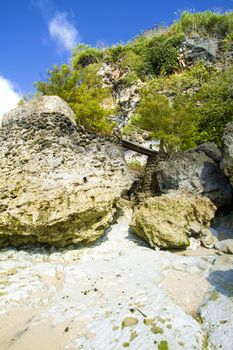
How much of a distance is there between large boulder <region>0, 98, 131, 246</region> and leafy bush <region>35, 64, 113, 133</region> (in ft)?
16.4

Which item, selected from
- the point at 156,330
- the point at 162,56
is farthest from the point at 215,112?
the point at 156,330

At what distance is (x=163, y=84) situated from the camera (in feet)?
80.7

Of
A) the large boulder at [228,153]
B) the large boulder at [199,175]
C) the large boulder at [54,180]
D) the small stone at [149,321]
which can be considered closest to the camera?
the small stone at [149,321]

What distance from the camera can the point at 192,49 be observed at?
1009 inches

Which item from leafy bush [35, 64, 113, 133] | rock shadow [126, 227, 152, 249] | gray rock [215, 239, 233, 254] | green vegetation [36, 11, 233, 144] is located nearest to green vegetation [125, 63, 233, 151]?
green vegetation [36, 11, 233, 144]

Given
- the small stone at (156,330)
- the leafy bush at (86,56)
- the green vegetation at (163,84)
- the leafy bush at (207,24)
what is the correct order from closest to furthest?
the small stone at (156,330) → the green vegetation at (163,84) → the leafy bush at (207,24) → the leafy bush at (86,56)

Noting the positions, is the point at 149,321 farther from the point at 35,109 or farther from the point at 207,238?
the point at 35,109

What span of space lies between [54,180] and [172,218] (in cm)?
370

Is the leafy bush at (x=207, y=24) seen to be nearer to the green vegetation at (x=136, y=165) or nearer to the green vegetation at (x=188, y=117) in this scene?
the green vegetation at (x=188, y=117)

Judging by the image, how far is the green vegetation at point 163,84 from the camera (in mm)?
14750

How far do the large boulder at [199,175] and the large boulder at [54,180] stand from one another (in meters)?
1.98

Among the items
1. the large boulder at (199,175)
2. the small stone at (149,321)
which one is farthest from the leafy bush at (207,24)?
the small stone at (149,321)

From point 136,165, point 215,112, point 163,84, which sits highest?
point 163,84

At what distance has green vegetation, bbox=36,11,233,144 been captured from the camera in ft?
48.4
